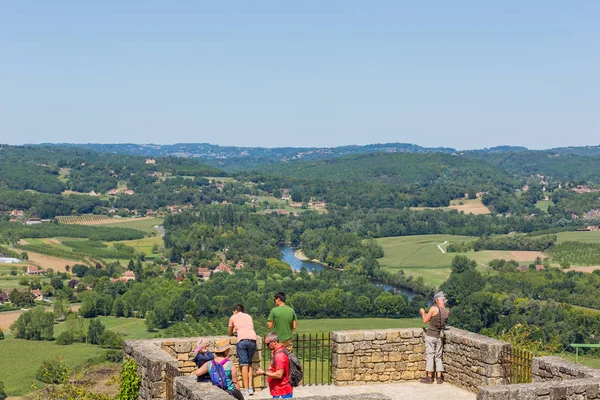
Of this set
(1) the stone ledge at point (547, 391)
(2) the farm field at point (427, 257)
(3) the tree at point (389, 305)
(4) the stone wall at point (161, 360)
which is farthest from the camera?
(2) the farm field at point (427, 257)

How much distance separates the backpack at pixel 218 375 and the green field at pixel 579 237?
13428 centimetres

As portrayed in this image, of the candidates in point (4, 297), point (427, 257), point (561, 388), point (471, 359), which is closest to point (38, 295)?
point (4, 297)

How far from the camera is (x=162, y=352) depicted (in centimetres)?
1166

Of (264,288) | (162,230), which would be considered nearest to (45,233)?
(162,230)

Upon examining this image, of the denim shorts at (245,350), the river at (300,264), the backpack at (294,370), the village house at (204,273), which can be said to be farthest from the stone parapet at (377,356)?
the village house at (204,273)

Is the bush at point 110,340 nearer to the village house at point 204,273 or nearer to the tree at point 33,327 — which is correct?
the tree at point 33,327

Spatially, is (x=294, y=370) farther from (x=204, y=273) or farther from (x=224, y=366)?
(x=204, y=273)

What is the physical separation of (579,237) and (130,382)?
5501 inches

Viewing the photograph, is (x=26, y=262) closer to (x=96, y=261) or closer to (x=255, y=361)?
(x=96, y=261)

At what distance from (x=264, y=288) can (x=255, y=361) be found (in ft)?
298

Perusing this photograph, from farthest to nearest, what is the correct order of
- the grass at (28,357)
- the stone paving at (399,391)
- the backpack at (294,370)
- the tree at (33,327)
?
the tree at (33,327) < the grass at (28,357) < the stone paving at (399,391) < the backpack at (294,370)

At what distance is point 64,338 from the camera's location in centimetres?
7756

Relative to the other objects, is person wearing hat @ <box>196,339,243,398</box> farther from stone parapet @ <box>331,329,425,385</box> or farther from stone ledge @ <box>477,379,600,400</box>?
stone parapet @ <box>331,329,425,385</box>

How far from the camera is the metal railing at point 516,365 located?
1229 cm
